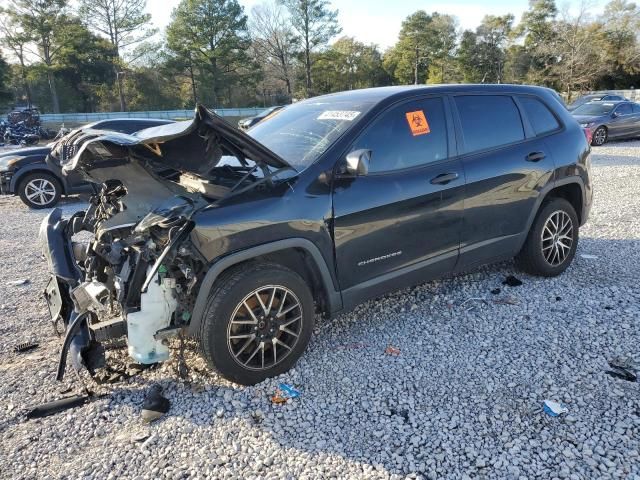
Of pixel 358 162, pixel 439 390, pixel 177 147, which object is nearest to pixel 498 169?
pixel 358 162

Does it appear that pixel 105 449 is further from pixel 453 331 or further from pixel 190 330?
pixel 453 331

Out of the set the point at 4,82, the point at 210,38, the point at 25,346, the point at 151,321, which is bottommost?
the point at 25,346

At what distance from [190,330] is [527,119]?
358 cm

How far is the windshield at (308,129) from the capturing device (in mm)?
3418

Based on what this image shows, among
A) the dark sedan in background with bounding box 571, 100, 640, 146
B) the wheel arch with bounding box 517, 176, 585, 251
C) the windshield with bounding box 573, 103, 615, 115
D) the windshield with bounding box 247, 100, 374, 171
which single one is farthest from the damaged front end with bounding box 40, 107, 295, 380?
the windshield with bounding box 573, 103, 615, 115

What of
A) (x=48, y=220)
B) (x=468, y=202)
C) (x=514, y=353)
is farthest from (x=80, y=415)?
(x=468, y=202)

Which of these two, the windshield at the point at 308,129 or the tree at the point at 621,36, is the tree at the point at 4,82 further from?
the tree at the point at 621,36

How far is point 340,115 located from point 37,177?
822 centimetres

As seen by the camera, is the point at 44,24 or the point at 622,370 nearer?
the point at 622,370

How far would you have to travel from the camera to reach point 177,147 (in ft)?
9.64

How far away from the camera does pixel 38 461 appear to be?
257 centimetres

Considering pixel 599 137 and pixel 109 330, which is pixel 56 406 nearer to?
pixel 109 330

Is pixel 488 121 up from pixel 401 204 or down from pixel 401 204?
up

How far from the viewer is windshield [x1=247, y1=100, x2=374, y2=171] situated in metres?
3.42
